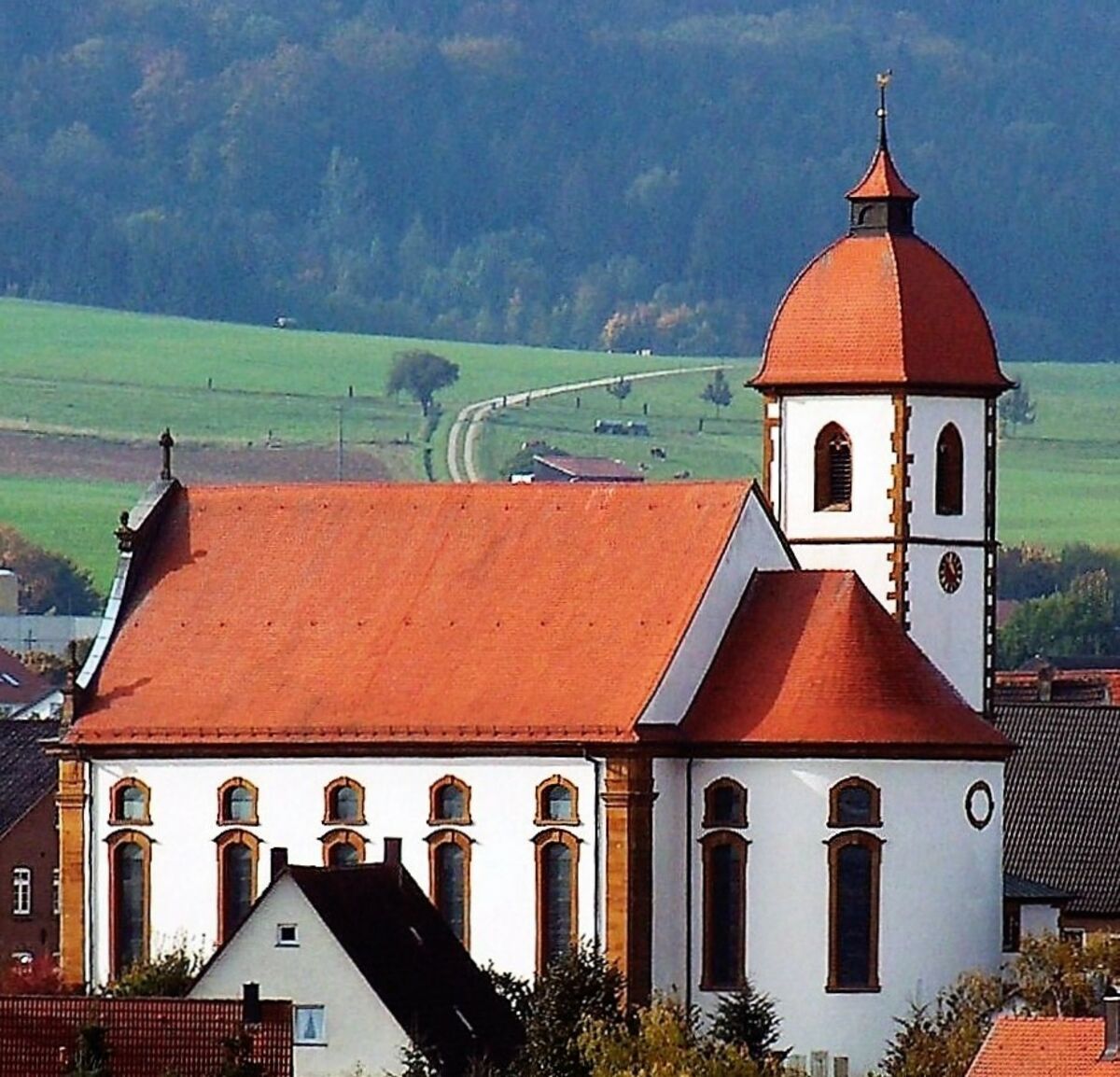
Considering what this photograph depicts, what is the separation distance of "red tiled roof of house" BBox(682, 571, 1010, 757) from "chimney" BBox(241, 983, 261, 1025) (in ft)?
36.0

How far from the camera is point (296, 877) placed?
2783 inches

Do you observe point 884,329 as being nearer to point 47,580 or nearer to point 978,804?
point 978,804

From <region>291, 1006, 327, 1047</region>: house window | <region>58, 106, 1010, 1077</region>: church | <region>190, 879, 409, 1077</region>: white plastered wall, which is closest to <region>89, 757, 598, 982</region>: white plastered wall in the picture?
<region>58, 106, 1010, 1077</region>: church

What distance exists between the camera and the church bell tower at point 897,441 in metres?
81.0

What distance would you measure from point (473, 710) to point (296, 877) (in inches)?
226

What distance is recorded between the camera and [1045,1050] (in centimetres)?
6050

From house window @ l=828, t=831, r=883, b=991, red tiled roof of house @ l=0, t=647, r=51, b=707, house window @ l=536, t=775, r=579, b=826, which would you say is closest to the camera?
house window @ l=828, t=831, r=883, b=991

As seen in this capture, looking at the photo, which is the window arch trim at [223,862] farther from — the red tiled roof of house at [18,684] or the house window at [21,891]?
the red tiled roof of house at [18,684]

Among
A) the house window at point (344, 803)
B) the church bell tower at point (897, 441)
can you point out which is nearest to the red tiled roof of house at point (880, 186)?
the church bell tower at point (897, 441)

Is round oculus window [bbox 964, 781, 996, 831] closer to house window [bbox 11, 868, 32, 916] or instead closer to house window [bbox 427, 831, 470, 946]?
house window [bbox 427, 831, 470, 946]

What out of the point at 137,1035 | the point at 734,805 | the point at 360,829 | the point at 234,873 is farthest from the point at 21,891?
the point at 137,1035

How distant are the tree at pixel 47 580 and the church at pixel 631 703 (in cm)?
10610

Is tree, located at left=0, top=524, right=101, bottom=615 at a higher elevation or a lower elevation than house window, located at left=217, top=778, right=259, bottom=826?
higher

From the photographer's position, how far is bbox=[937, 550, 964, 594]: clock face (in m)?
81.4
